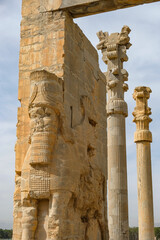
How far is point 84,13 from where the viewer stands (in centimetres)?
696

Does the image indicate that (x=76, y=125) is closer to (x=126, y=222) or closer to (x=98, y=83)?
(x=98, y=83)

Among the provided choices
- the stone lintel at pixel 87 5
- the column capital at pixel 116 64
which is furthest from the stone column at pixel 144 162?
the stone lintel at pixel 87 5

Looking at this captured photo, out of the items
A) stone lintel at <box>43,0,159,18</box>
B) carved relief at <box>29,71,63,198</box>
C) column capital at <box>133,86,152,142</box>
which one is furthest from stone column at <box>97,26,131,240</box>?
carved relief at <box>29,71,63,198</box>

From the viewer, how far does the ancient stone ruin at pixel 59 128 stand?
5.82 m

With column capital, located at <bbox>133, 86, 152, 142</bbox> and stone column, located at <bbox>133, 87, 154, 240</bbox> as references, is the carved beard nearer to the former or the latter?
stone column, located at <bbox>133, 87, 154, 240</bbox>

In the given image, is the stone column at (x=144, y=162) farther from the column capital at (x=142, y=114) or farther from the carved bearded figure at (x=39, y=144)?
the carved bearded figure at (x=39, y=144)

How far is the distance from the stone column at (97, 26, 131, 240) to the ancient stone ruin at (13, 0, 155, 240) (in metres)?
6.88

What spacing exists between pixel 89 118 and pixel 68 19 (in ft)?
5.73

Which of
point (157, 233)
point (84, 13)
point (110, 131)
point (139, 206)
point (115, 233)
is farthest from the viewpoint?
point (157, 233)

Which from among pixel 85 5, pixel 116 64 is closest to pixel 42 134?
pixel 85 5

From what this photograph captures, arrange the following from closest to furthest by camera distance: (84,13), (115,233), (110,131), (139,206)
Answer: (84,13) < (115,233) < (110,131) < (139,206)

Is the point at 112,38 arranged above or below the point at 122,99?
above

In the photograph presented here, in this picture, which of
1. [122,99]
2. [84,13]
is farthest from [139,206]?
[84,13]

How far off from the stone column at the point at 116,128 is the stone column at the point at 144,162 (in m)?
3.18
